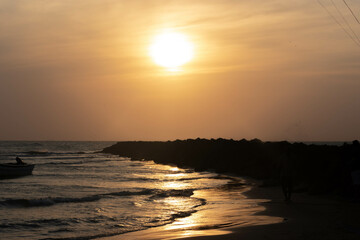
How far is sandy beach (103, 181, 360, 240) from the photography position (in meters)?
9.91

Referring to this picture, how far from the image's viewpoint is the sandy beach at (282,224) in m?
9.91

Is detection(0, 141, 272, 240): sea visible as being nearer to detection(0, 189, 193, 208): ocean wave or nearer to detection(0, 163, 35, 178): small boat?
detection(0, 189, 193, 208): ocean wave

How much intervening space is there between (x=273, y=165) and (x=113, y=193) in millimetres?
9710

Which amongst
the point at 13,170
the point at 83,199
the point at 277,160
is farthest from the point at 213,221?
the point at 13,170

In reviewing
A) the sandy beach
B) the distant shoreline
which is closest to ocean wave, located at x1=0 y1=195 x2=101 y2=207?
the sandy beach

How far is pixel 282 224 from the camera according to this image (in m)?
11.2

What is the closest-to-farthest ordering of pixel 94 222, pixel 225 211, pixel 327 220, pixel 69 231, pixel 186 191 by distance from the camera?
pixel 327 220 → pixel 69 231 → pixel 94 222 → pixel 225 211 → pixel 186 191

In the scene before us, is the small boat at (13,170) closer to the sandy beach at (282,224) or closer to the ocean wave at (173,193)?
the ocean wave at (173,193)

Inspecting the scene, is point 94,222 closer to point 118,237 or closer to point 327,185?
point 118,237

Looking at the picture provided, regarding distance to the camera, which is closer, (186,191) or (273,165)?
(186,191)

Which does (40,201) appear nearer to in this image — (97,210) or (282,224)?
(97,210)

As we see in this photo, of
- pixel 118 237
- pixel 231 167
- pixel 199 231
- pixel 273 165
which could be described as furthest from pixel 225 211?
pixel 231 167

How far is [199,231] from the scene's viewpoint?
1154cm

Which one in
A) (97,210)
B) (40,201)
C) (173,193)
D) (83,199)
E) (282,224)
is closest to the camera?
(282,224)
